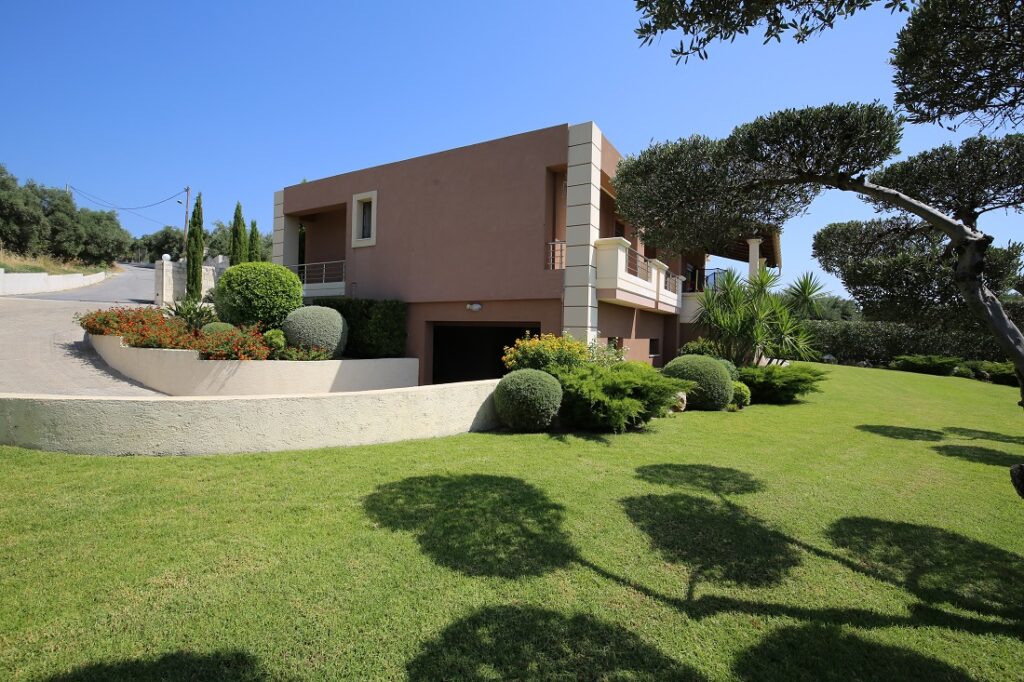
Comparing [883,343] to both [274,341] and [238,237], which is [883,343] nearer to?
[274,341]

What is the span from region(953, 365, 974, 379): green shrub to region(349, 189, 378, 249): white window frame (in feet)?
86.3

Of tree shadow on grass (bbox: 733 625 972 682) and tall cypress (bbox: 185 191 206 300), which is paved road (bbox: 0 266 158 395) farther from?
tree shadow on grass (bbox: 733 625 972 682)

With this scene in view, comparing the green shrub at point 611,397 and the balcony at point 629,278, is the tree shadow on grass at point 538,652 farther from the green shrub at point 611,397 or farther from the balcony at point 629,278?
the balcony at point 629,278

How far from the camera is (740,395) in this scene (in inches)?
482

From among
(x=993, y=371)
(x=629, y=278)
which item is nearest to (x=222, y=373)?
(x=629, y=278)

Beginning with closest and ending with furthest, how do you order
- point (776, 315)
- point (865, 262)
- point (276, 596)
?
point (276, 596) < point (865, 262) < point (776, 315)

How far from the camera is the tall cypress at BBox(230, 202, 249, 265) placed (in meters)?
23.0

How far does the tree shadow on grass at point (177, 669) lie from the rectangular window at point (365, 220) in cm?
1355

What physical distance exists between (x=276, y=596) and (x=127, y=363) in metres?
10.5

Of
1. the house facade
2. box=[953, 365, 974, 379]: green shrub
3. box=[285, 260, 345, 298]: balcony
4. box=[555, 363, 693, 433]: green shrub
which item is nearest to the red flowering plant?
the house facade

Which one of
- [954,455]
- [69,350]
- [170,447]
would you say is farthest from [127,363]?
[954,455]

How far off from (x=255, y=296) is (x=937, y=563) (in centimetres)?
1298

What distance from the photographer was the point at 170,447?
5816 mm

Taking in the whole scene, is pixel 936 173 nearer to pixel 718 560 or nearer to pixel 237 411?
pixel 718 560
